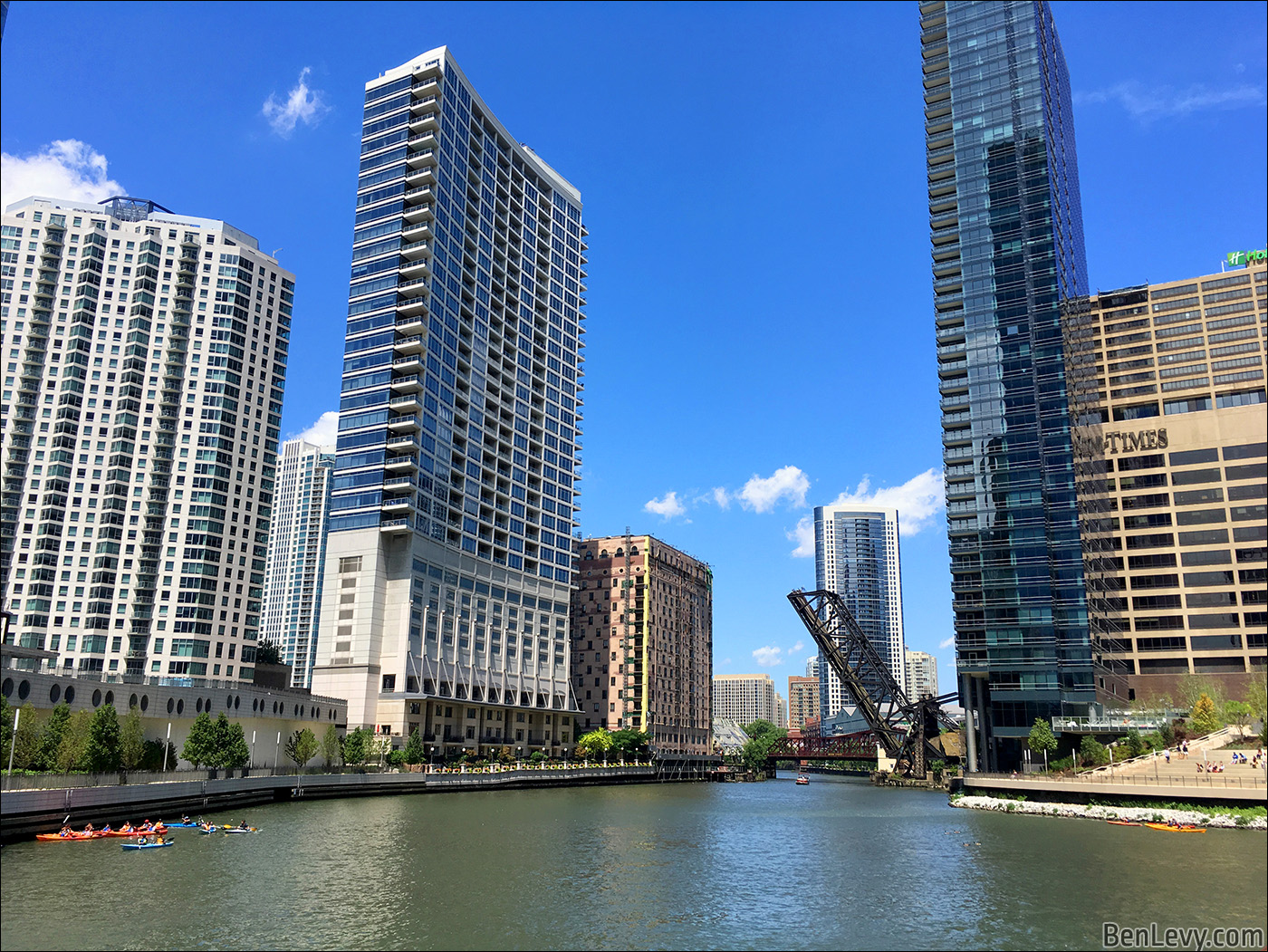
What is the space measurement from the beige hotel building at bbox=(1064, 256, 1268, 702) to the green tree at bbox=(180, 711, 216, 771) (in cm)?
11475

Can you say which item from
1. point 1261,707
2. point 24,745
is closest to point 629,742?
point 1261,707

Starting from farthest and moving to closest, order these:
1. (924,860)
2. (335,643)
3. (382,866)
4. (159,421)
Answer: (159,421)
(335,643)
(924,860)
(382,866)

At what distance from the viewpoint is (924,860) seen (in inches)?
2311

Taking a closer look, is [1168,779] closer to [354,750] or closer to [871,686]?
[871,686]

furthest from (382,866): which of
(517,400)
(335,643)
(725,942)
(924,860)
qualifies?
(517,400)

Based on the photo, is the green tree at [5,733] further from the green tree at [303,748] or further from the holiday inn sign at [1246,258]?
the holiday inn sign at [1246,258]

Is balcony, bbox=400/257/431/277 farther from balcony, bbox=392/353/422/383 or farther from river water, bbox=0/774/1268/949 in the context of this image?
river water, bbox=0/774/1268/949

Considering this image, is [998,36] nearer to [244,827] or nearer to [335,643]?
[335,643]

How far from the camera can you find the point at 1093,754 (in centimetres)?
10619

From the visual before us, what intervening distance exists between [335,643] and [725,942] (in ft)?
345

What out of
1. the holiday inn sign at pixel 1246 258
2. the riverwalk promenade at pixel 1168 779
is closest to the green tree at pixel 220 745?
the riverwalk promenade at pixel 1168 779

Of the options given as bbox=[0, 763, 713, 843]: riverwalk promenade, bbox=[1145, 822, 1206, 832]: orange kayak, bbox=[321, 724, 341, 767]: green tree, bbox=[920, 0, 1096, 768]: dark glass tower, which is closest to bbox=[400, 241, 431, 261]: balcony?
bbox=[321, 724, 341, 767]: green tree

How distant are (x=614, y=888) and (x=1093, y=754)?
80.1 metres

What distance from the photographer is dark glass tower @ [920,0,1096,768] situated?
425ft
